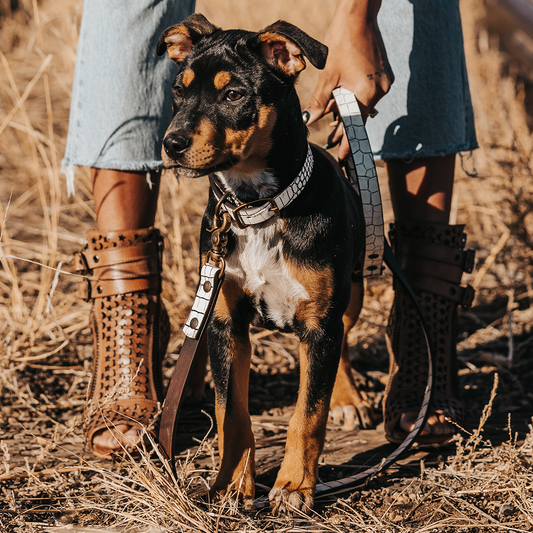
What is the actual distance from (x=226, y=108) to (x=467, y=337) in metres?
2.32

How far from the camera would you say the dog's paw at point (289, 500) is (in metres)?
Result: 1.96

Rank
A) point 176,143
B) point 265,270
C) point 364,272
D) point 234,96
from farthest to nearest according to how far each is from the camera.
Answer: point 364,272 → point 265,270 → point 234,96 → point 176,143

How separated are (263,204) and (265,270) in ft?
0.68

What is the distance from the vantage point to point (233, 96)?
193 cm

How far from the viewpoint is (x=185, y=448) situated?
8.39ft

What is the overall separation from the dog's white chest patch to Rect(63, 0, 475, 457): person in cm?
60

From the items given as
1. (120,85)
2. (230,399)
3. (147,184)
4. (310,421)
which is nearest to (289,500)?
(310,421)

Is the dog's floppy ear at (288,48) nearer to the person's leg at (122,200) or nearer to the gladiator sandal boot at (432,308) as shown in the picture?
the person's leg at (122,200)

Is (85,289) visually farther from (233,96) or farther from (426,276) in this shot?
(426,276)

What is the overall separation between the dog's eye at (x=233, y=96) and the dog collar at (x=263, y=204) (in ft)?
0.90

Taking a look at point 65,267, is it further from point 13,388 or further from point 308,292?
point 308,292

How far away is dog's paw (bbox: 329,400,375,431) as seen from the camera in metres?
2.72

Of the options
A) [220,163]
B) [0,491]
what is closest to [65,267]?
[0,491]

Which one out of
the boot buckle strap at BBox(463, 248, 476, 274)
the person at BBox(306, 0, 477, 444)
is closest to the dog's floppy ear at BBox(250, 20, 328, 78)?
the person at BBox(306, 0, 477, 444)
